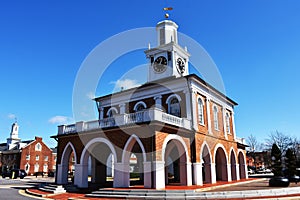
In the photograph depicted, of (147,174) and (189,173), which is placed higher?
(147,174)

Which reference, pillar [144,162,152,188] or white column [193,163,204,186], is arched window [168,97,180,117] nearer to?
white column [193,163,204,186]

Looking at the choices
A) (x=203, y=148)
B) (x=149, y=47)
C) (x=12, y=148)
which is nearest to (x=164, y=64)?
(x=149, y=47)

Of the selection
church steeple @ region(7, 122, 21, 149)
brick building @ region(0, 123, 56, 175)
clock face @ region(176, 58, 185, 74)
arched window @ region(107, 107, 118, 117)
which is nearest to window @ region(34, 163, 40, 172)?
brick building @ region(0, 123, 56, 175)

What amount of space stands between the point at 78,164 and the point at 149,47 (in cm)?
1476

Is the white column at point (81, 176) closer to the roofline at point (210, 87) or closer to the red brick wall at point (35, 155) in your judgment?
the roofline at point (210, 87)

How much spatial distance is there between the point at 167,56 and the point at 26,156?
43.7m

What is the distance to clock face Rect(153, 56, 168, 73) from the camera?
26708 mm

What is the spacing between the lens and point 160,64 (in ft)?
88.9

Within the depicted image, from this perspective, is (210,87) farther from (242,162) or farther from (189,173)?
(242,162)

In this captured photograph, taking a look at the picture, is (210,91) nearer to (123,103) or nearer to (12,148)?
(123,103)

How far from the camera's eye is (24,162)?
181 ft

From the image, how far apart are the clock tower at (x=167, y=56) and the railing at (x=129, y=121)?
785 cm

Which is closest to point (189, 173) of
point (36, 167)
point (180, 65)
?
point (180, 65)

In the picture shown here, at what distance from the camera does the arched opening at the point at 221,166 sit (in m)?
24.8
